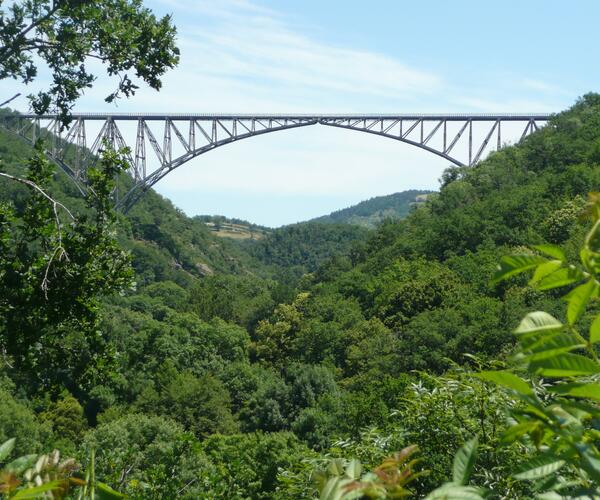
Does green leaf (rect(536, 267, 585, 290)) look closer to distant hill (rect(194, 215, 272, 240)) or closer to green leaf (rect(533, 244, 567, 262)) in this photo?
green leaf (rect(533, 244, 567, 262))

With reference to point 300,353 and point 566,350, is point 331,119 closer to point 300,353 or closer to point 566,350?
point 300,353

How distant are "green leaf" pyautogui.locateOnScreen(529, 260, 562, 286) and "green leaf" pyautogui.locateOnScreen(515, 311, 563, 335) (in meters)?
0.13

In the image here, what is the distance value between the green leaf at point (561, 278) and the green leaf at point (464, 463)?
0.92ft

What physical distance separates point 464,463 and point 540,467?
113mm

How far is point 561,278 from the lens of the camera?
1.24 meters

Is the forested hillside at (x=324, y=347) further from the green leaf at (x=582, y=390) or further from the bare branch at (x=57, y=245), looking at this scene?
the green leaf at (x=582, y=390)

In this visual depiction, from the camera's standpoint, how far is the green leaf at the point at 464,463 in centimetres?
109

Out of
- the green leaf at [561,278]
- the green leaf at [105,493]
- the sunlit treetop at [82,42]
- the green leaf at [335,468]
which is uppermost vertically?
the sunlit treetop at [82,42]

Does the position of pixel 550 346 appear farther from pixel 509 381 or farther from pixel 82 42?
pixel 82 42

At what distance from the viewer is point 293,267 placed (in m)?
106

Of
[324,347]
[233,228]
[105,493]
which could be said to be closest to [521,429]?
[105,493]

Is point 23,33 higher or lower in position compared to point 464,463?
higher

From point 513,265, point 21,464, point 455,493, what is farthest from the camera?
point 21,464

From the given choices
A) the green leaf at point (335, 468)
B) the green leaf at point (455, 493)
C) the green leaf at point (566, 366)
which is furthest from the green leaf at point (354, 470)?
the green leaf at point (566, 366)
